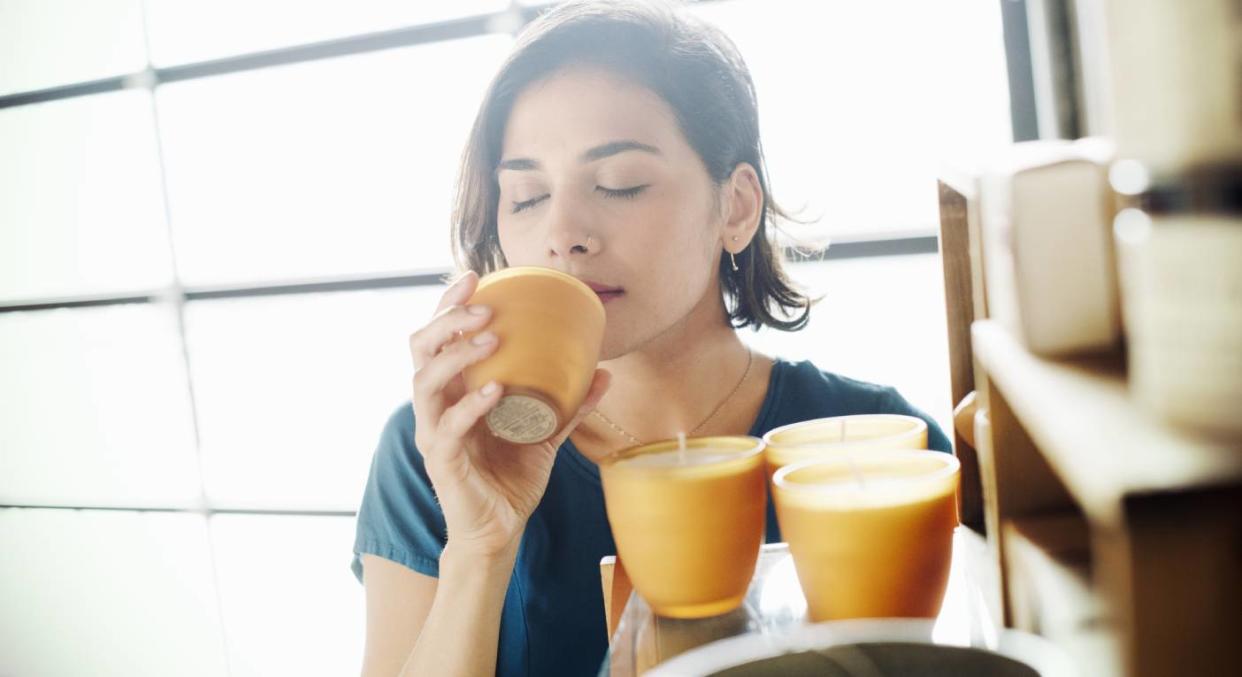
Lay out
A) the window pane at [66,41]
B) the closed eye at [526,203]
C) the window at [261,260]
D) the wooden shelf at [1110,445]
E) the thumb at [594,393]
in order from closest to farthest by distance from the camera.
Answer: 1. the wooden shelf at [1110,445]
2. the thumb at [594,393]
3. the closed eye at [526,203]
4. the window at [261,260]
5. the window pane at [66,41]

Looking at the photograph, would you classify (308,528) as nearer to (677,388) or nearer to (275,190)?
(275,190)

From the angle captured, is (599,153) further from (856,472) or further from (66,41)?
(66,41)

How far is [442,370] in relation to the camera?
0.75 metres

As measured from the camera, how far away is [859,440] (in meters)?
0.63

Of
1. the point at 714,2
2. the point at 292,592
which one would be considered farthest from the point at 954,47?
the point at 292,592

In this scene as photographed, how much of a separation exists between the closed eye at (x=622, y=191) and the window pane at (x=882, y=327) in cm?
100

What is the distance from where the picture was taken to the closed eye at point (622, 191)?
1.02 metres

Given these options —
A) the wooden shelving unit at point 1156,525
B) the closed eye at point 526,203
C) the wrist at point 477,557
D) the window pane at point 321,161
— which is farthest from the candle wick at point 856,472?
the window pane at point 321,161

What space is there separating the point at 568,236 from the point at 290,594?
217cm

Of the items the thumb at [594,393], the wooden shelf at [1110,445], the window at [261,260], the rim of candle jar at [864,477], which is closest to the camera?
the wooden shelf at [1110,445]

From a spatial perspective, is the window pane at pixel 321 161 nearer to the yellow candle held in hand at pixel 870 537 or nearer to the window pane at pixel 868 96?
the window pane at pixel 868 96

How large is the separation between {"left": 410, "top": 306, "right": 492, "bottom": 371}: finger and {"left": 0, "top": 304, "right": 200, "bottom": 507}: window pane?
2160mm

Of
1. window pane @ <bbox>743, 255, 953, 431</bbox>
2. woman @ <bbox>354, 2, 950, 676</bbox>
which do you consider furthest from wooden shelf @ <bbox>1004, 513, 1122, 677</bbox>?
window pane @ <bbox>743, 255, 953, 431</bbox>

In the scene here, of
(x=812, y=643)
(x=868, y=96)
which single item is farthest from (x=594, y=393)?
(x=868, y=96)
